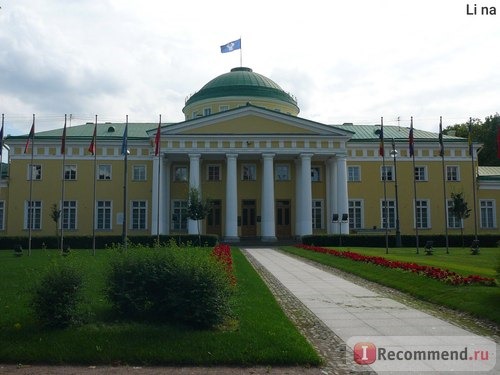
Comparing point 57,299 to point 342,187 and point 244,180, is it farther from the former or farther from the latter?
point 244,180

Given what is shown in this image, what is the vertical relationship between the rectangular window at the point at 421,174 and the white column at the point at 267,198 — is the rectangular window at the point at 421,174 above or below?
above

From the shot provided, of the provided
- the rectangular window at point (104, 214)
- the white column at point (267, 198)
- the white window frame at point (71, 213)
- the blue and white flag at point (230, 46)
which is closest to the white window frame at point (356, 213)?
the white column at point (267, 198)

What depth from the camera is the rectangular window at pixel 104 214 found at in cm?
4912

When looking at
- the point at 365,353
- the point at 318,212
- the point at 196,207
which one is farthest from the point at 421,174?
the point at 365,353

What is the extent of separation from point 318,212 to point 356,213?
375 centimetres

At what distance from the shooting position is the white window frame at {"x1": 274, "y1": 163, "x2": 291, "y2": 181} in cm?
5056

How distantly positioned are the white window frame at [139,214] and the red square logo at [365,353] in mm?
42051

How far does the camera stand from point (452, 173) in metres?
51.2

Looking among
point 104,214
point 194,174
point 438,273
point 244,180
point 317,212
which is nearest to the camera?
point 438,273

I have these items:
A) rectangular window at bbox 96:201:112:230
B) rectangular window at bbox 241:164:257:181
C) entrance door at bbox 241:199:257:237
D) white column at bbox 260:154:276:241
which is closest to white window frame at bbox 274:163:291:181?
rectangular window at bbox 241:164:257:181

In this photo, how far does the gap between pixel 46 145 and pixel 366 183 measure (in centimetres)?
3107

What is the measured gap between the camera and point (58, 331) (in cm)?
921

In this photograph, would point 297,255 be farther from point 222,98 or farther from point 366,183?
point 222,98

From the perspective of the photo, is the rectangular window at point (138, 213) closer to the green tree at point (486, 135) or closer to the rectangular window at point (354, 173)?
the rectangular window at point (354, 173)
